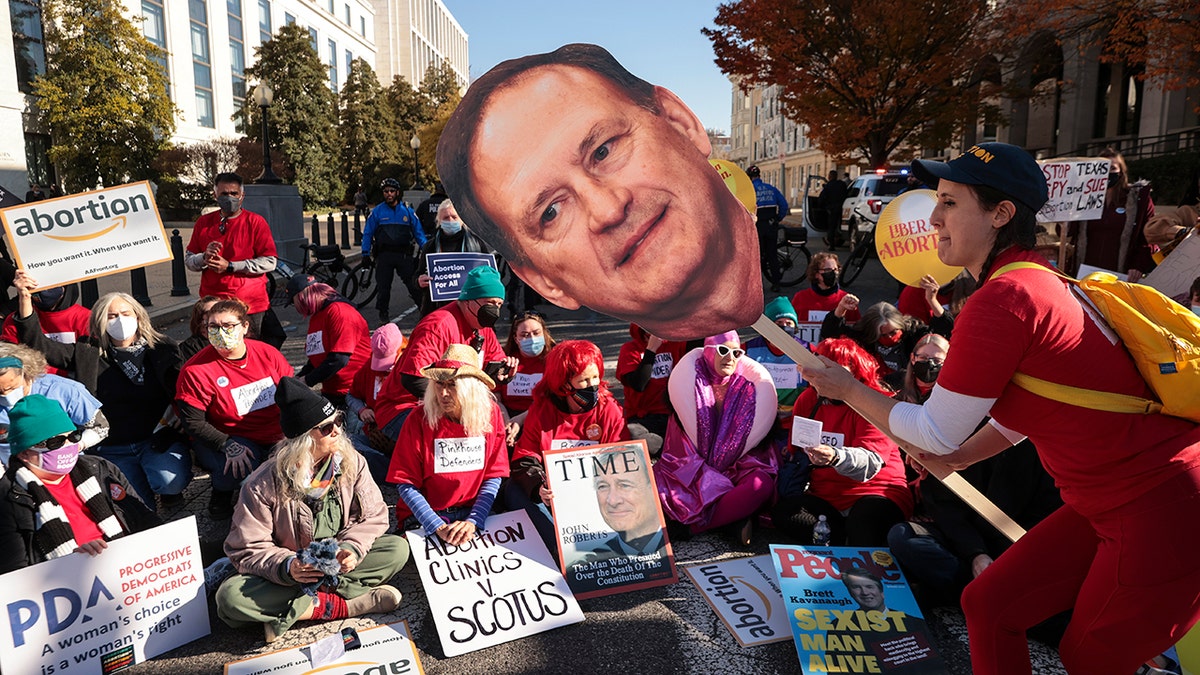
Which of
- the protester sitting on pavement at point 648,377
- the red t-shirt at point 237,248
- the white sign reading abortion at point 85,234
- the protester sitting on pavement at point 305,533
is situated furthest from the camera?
the red t-shirt at point 237,248

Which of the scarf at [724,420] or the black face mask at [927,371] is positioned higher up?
the black face mask at [927,371]

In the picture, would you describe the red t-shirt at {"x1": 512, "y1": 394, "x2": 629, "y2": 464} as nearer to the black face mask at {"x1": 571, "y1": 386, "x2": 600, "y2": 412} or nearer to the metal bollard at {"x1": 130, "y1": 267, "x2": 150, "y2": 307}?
the black face mask at {"x1": 571, "y1": 386, "x2": 600, "y2": 412}

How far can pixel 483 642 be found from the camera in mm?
3068

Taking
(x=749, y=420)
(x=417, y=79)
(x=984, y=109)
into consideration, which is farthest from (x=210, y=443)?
(x=417, y=79)

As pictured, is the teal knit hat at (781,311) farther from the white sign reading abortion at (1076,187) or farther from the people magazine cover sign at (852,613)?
the white sign reading abortion at (1076,187)

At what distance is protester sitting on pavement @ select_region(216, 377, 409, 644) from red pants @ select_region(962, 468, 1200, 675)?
2324 mm

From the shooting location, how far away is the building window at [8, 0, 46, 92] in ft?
92.5

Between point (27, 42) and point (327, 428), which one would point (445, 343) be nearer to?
point (327, 428)

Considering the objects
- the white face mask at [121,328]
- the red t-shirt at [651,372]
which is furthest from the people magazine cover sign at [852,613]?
the white face mask at [121,328]

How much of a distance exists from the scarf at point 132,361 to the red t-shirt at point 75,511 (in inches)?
54.8

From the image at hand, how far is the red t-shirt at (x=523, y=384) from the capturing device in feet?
17.4

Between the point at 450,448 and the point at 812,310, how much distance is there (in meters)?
3.35

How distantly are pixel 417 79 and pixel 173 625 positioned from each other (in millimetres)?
83418

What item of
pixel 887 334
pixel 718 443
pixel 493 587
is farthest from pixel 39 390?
pixel 887 334
